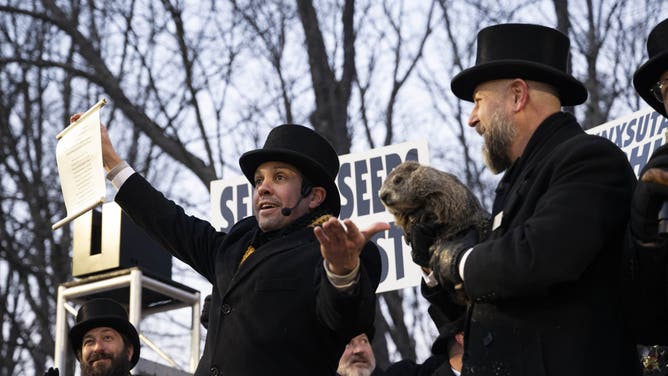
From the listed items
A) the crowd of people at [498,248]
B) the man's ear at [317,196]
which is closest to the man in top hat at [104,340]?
the crowd of people at [498,248]

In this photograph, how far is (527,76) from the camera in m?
4.46

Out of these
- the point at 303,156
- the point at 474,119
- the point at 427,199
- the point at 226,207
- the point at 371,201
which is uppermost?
the point at 226,207

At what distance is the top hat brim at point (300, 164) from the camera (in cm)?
542

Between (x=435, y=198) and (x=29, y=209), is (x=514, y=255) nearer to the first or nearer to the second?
(x=435, y=198)

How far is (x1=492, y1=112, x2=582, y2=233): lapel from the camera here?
13.8ft

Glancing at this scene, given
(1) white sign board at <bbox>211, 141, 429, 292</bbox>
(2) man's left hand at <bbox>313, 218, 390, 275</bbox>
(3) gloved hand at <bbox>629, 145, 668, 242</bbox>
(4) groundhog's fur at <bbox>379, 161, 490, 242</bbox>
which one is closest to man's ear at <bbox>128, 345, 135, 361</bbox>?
(1) white sign board at <bbox>211, 141, 429, 292</bbox>

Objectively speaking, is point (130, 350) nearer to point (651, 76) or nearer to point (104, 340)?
point (104, 340)

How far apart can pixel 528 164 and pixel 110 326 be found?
379 cm

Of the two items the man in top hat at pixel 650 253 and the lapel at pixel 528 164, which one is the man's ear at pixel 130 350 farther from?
the man in top hat at pixel 650 253

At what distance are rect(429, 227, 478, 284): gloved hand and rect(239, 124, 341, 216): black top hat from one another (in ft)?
4.04

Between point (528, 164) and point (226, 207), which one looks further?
point (226, 207)

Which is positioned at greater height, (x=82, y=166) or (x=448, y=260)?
(x=82, y=166)

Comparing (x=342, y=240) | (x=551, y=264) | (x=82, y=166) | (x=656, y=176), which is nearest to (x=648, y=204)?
(x=656, y=176)

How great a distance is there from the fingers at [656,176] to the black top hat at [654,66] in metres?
0.62
